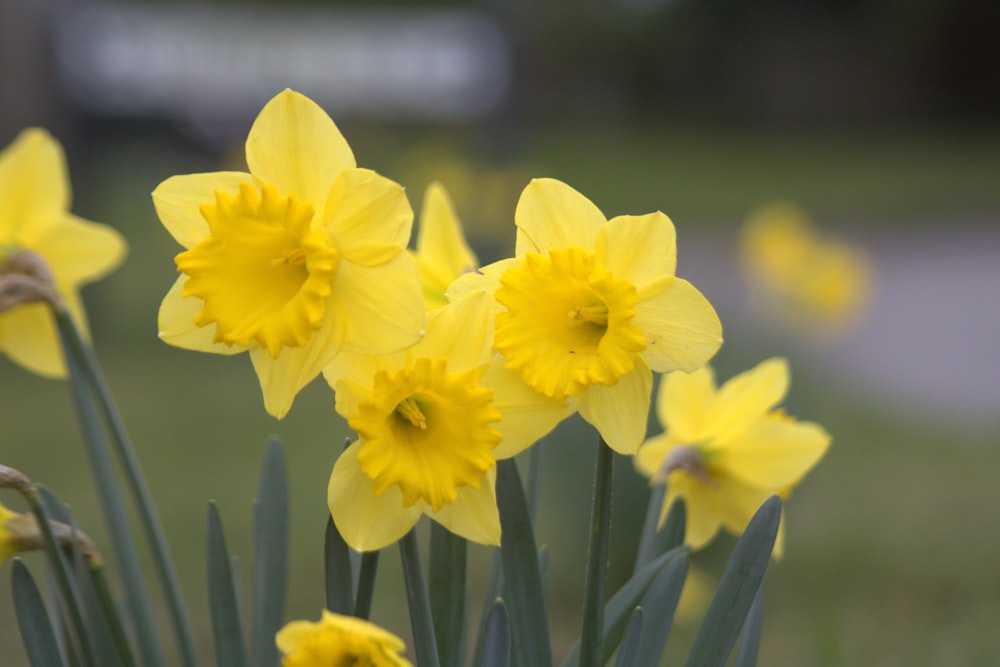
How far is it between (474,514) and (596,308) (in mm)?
181

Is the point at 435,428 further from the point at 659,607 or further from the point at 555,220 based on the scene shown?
the point at 659,607

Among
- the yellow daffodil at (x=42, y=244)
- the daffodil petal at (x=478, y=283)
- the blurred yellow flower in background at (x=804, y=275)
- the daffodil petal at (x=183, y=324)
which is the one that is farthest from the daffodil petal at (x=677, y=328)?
the blurred yellow flower in background at (x=804, y=275)

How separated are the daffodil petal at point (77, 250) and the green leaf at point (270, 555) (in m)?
0.35

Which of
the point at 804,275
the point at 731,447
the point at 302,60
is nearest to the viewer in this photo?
the point at 731,447

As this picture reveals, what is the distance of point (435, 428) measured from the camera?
0.80 metres

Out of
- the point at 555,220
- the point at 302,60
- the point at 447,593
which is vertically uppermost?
the point at 555,220

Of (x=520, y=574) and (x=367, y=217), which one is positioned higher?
(x=367, y=217)

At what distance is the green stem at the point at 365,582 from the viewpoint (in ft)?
2.72

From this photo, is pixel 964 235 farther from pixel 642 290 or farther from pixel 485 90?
pixel 642 290

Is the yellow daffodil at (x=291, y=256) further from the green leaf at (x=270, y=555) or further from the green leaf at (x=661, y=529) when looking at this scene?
the green leaf at (x=661, y=529)

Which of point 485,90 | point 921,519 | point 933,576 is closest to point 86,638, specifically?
point 933,576

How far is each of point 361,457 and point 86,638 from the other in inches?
12.0

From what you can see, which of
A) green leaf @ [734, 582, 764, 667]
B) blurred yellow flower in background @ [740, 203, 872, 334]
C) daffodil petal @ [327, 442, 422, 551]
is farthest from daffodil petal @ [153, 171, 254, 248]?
blurred yellow flower in background @ [740, 203, 872, 334]

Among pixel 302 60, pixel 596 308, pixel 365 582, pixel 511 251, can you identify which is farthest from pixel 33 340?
pixel 302 60
